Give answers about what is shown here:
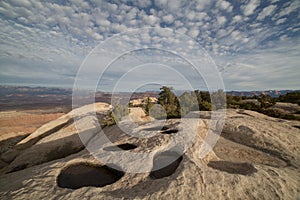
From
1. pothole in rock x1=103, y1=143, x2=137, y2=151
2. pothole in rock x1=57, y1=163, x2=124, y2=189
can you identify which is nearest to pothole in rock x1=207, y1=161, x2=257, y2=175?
pothole in rock x1=103, y1=143, x2=137, y2=151

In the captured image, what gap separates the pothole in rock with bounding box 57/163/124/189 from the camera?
6.54 metres

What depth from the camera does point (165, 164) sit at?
24.8ft

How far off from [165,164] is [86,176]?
12.3ft

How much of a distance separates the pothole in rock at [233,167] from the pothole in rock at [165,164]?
186 cm

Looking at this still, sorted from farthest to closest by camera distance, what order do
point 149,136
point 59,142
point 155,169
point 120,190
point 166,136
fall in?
1. point 59,142
2. point 149,136
3. point 166,136
4. point 155,169
5. point 120,190

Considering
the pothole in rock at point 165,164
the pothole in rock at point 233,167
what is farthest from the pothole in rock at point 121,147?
the pothole in rock at point 233,167

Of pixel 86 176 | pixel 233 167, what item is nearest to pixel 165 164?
pixel 233 167

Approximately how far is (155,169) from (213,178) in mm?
2501

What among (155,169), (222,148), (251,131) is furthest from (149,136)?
(251,131)

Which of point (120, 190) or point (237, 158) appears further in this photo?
point (237, 158)

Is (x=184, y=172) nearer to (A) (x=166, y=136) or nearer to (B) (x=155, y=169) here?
(B) (x=155, y=169)

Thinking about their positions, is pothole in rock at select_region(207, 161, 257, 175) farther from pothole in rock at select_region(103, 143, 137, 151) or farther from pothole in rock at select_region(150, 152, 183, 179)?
pothole in rock at select_region(103, 143, 137, 151)

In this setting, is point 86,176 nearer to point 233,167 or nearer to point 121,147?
point 121,147

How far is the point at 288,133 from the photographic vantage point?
11.8 metres
